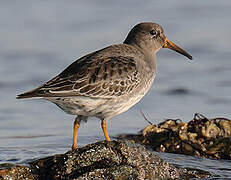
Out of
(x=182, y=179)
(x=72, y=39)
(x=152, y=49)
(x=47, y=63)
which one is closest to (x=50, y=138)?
(x=152, y=49)

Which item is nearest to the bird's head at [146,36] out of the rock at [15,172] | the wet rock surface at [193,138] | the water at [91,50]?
the wet rock surface at [193,138]

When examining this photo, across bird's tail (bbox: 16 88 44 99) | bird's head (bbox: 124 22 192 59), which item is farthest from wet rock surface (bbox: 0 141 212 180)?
bird's head (bbox: 124 22 192 59)

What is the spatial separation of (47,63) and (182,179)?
702 centimetres

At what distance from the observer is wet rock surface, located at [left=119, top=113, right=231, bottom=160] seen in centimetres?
859

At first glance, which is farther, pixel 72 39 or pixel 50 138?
pixel 72 39

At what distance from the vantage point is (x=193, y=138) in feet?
28.8

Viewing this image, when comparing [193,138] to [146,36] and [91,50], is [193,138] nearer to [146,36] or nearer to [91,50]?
[146,36]

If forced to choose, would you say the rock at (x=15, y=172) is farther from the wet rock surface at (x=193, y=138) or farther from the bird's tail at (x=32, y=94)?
the wet rock surface at (x=193, y=138)

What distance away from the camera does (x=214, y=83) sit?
12898 millimetres

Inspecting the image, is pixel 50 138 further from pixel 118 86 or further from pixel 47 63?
pixel 47 63

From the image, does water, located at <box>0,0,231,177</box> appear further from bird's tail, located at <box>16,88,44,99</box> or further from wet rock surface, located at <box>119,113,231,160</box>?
bird's tail, located at <box>16,88,44,99</box>

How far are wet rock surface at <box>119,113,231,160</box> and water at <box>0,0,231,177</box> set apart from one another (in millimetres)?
292

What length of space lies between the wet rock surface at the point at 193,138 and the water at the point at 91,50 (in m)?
0.29

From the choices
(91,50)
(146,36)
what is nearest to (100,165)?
(146,36)
